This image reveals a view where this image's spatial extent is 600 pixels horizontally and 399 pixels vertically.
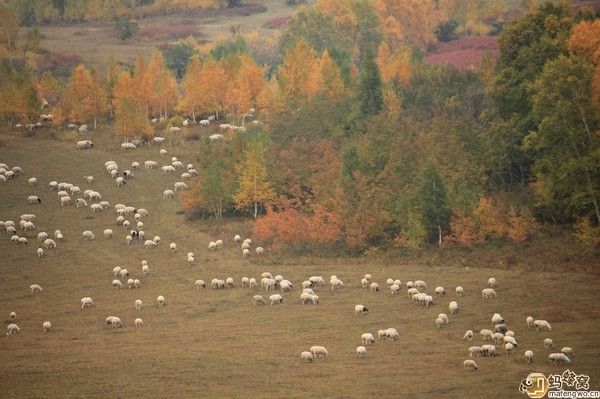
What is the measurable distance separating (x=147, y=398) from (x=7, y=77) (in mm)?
98751

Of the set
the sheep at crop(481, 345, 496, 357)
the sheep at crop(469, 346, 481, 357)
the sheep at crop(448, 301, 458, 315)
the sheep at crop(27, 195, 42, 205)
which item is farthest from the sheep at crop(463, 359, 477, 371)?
the sheep at crop(27, 195, 42, 205)

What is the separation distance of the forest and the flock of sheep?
6.15 m

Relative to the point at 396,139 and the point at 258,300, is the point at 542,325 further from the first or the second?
the point at 396,139

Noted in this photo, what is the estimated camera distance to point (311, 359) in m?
76.9

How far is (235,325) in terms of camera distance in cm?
8644

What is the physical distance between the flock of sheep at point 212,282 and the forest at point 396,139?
6155 millimetres

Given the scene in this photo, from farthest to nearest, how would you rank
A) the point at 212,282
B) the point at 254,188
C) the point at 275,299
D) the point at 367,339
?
the point at 254,188, the point at 212,282, the point at 275,299, the point at 367,339

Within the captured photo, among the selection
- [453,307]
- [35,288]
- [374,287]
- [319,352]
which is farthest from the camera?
[35,288]

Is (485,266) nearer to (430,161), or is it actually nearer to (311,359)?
(430,161)

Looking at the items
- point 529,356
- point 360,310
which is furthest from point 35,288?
point 529,356

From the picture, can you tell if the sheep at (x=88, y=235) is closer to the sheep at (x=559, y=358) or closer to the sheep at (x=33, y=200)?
the sheep at (x=33, y=200)

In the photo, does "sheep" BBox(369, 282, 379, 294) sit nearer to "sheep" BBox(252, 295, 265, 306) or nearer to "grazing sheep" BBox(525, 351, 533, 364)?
"sheep" BBox(252, 295, 265, 306)

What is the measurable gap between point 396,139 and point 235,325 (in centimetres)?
3518

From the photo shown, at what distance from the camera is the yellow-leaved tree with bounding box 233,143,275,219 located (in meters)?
117
